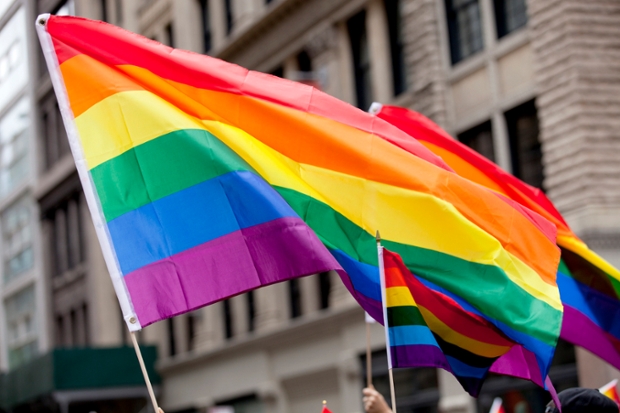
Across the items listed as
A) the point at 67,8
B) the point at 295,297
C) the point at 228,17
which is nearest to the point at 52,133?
the point at 67,8

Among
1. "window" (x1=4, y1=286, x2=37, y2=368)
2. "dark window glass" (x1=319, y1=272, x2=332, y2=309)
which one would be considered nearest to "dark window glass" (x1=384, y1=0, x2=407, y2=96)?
"dark window glass" (x1=319, y1=272, x2=332, y2=309)

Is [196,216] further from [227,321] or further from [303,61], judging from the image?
[227,321]

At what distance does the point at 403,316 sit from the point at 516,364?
3.24 ft

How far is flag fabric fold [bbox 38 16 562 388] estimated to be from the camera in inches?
249

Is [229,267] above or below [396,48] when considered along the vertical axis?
below

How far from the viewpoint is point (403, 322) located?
20.3ft

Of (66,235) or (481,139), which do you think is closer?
(481,139)

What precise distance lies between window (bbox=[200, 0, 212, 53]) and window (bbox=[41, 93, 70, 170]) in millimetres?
10713

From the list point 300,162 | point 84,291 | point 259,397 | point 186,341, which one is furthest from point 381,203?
point 84,291

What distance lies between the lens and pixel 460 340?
261 inches

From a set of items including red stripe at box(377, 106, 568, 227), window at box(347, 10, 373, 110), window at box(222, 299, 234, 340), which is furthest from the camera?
window at box(222, 299, 234, 340)

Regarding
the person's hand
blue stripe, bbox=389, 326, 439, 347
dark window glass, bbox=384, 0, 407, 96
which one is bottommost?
the person's hand

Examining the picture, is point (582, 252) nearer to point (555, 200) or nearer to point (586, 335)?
point (586, 335)

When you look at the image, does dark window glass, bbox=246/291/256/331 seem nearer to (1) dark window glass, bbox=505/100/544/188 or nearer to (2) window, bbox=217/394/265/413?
(2) window, bbox=217/394/265/413
